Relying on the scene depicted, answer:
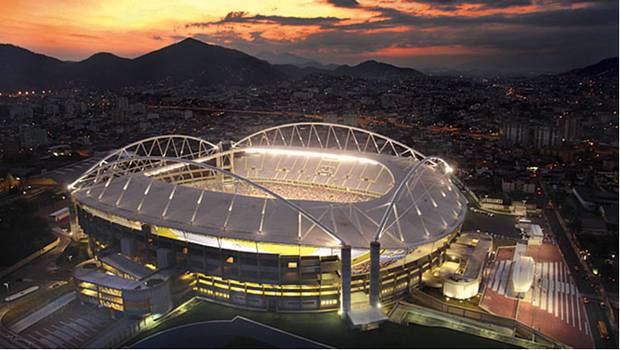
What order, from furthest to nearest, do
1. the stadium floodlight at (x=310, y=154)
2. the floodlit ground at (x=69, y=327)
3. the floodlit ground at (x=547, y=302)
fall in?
the stadium floodlight at (x=310, y=154) < the floodlit ground at (x=547, y=302) < the floodlit ground at (x=69, y=327)

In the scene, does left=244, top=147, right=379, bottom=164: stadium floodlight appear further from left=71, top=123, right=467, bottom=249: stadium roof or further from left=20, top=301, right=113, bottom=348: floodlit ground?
left=20, top=301, right=113, bottom=348: floodlit ground

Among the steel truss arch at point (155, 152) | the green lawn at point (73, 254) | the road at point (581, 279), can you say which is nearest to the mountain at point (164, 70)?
the steel truss arch at point (155, 152)

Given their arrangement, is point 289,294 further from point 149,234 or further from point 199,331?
point 149,234

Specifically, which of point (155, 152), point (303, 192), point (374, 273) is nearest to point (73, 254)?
point (303, 192)

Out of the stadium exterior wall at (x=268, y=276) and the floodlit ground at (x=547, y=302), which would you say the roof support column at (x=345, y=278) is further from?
the floodlit ground at (x=547, y=302)

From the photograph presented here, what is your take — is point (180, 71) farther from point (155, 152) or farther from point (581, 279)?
point (581, 279)
